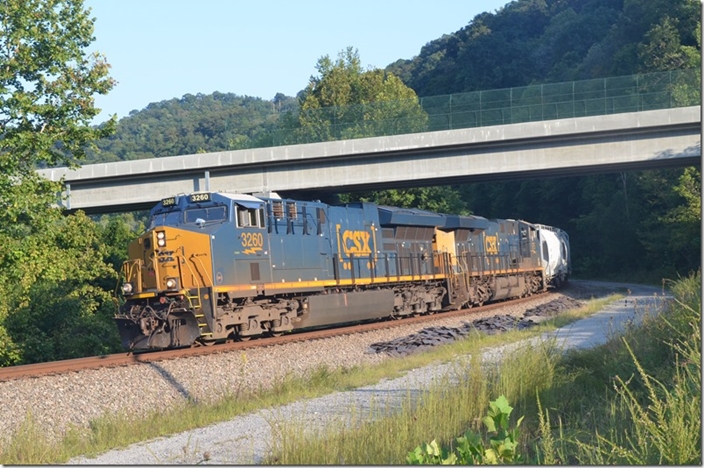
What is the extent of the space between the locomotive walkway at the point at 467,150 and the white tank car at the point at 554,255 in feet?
23.3

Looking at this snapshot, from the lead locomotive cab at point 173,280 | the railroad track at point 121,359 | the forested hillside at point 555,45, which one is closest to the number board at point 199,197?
the lead locomotive cab at point 173,280

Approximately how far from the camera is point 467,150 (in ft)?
118

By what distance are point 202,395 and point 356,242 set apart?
37.7 feet

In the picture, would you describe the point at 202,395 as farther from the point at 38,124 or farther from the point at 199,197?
the point at 38,124

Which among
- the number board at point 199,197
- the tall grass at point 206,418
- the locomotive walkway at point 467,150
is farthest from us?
the locomotive walkway at point 467,150

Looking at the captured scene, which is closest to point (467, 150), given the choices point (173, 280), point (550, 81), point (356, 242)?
point (356, 242)

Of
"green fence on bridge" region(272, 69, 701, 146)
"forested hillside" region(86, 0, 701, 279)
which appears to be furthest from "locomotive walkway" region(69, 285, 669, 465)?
"forested hillside" region(86, 0, 701, 279)

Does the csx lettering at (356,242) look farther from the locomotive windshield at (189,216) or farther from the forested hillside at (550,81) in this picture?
the forested hillside at (550,81)

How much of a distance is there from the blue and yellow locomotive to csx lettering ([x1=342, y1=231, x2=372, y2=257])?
0.03 m

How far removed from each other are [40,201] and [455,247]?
16.1 meters

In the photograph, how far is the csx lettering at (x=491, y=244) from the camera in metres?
34.6

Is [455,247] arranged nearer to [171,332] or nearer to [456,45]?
[171,332]

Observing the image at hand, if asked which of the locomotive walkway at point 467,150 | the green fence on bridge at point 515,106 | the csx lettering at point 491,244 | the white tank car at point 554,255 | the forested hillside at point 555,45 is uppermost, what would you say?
the forested hillside at point 555,45

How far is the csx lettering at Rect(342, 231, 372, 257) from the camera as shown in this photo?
933 inches
